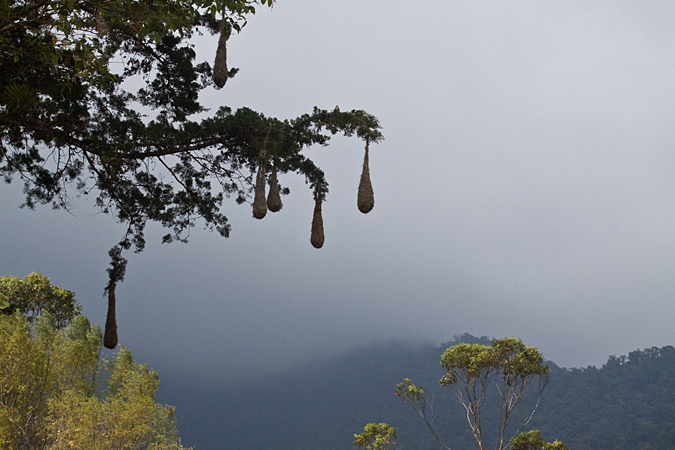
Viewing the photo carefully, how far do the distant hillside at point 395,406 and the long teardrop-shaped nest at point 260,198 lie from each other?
241ft

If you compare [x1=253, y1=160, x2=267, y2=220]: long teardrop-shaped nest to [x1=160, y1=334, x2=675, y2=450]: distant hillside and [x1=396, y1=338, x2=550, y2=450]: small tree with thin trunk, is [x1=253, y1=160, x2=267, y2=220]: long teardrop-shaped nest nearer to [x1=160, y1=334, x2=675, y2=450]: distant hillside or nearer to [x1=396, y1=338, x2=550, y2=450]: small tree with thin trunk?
[x1=396, y1=338, x2=550, y2=450]: small tree with thin trunk

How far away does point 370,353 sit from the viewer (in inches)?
7298

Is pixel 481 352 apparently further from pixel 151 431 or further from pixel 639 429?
pixel 639 429

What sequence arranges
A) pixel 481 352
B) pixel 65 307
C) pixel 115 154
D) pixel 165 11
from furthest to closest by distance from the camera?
1. pixel 65 307
2. pixel 481 352
3. pixel 115 154
4. pixel 165 11

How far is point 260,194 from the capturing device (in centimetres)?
923

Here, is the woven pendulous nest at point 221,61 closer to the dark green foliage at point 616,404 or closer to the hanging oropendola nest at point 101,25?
the hanging oropendola nest at point 101,25

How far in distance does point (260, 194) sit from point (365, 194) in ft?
5.90

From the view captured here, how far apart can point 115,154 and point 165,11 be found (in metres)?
3.36

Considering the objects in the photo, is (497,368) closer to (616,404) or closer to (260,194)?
(260,194)

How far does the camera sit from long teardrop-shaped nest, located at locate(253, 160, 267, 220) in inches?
356

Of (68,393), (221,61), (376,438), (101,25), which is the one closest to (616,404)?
(376,438)

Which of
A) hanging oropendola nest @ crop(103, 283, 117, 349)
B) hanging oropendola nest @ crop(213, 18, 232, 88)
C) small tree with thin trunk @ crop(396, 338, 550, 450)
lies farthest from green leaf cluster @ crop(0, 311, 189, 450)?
hanging oropendola nest @ crop(213, 18, 232, 88)

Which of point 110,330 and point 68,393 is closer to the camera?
point 110,330

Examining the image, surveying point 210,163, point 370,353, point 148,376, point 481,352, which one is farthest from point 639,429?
point 370,353
